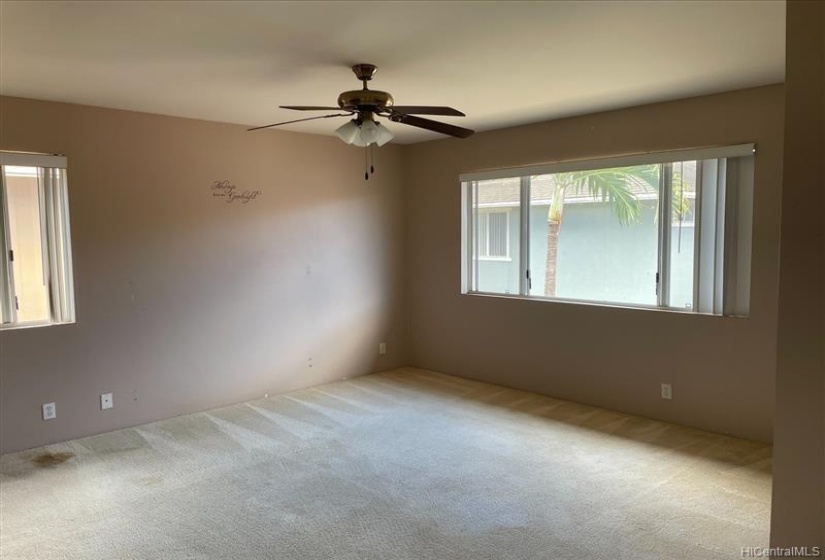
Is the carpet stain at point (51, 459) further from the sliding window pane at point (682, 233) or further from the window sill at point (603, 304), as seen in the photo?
the sliding window pane at point (682, 233)

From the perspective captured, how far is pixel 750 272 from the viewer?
3.59 m

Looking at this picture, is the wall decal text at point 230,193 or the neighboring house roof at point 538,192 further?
the wall decal text at point 230,193

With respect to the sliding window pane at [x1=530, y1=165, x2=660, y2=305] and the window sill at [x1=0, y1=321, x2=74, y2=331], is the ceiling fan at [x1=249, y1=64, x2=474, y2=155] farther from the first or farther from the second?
the window sill at [x1=0, y1=321, x2=74, y2=331]

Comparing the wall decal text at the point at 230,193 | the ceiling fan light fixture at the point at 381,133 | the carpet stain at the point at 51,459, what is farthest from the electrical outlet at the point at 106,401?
the ceiling fan light fixture at the point at 381,133

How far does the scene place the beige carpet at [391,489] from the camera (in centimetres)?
250

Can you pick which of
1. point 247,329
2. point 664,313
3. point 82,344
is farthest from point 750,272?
point 82,344

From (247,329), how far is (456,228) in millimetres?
2226

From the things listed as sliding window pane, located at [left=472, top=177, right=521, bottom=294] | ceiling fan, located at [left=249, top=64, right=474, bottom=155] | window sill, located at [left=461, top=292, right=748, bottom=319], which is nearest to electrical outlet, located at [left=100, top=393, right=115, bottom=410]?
ceiling fan, located at [left=249, top=64, right=474, bottom=155]

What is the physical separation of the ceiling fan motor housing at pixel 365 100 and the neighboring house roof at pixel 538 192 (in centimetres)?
228

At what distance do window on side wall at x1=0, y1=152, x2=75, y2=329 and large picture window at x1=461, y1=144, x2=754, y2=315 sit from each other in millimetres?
3389

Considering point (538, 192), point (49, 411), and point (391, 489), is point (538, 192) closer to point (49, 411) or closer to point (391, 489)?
point (391, 489)

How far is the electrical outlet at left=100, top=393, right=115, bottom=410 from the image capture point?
3.95 m

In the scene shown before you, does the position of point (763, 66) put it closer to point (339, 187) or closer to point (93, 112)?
point (339, 187)

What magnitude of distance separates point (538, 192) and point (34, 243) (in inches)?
155
